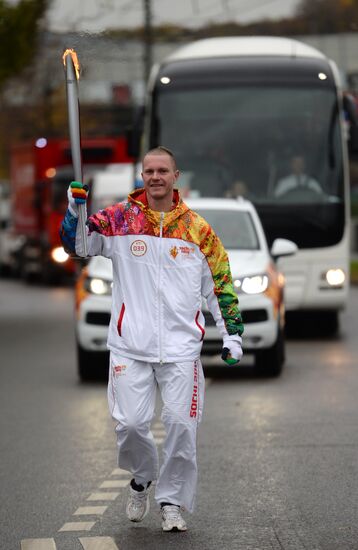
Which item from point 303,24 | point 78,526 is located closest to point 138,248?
point 78,526

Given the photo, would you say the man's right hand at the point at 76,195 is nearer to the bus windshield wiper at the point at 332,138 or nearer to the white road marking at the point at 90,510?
the white road marking at the point at 90,510

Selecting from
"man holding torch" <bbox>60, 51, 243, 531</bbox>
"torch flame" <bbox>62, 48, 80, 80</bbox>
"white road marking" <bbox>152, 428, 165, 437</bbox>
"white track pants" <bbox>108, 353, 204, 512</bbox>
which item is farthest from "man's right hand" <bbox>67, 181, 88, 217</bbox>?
"white road marking" <bbox>152, 428, 165, 437</bbox>

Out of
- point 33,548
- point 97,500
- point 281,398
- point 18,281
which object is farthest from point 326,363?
point 18,281

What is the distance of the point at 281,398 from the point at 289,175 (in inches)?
280

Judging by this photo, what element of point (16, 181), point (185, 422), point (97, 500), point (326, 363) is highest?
point (185, 422)

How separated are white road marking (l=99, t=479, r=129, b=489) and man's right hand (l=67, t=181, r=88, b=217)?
7.18ft

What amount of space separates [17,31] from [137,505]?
16.8m

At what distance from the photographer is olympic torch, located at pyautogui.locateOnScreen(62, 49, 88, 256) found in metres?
7.33

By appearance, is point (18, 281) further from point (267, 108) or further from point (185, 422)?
point (185, 422)

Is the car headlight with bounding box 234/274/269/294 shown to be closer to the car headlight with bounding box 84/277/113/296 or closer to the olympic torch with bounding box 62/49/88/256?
the car headlight with bounding box 84/277/113/296

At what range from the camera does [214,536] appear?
7.43 m

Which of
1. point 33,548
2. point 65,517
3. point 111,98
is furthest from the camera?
point 111,98

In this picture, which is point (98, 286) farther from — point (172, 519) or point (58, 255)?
point (58, 255)

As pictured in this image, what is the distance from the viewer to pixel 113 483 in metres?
9.08
